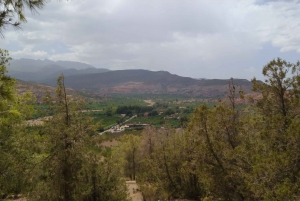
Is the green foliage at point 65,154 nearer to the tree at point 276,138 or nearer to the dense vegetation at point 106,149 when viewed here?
the dense vegetation at point 106,149

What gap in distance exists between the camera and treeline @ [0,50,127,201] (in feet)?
26.2

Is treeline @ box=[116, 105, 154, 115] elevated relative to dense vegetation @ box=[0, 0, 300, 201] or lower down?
lower down

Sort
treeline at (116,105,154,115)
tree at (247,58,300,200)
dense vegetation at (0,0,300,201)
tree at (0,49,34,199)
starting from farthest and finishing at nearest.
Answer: treeline at (116,105,154,115)
tree at (0,49,34,199)
dense vegetation at (0,0,300,201)
tree at (247,58,300,200)

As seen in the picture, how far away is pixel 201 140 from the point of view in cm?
855

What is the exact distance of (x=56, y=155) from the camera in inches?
317

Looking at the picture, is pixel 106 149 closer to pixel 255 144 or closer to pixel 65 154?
pixel 65 154

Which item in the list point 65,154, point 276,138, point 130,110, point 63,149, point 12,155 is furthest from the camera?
point 130,110

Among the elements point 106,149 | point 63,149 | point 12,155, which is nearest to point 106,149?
point 106,149

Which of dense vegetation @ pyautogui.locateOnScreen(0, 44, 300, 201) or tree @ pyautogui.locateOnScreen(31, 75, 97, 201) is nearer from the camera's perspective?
dense vegetation @ pyautogui.locateOnScreen(0, 44, 300, 201)

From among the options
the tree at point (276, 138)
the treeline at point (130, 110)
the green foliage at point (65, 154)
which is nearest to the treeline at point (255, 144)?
the tree at point (276, 138)

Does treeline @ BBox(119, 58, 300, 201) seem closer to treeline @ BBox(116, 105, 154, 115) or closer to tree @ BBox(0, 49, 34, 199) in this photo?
tree @ BBox(0, 49, 34, 199)

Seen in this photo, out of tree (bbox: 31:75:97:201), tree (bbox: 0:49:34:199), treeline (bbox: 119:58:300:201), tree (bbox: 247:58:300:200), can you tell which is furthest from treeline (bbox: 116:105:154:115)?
tree (bbox: 247:58:300:200)

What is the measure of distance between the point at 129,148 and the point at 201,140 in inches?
750

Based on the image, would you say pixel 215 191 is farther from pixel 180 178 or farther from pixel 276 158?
pixel 180 178
